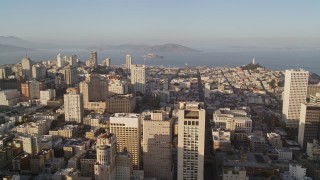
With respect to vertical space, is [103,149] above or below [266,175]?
above

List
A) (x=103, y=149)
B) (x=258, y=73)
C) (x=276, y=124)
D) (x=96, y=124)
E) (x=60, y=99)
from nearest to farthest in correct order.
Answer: (x=103, y=149)
(x=96, y=124)
(x=276, y=124)
(x=60, y=99)
(x=258, y=73)

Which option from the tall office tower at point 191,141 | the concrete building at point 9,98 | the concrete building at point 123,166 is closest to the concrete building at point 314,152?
the tall office tower at point 191,141

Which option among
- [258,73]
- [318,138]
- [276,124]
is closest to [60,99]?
[276,124]

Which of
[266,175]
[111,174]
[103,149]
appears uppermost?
[103,149]

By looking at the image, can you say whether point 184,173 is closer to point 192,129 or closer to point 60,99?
point 192,129

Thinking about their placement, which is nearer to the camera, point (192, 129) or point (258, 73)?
point (192, 129)

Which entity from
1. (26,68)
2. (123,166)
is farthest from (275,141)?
(26,68)
